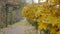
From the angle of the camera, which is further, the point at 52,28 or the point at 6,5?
the point at 6,5

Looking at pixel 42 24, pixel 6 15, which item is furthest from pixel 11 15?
pixel 42 24

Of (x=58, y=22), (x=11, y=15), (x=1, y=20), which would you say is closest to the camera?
(x=58, y=22)

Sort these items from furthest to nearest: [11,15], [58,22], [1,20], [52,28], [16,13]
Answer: [16,13] → [11,15] → [1,20] → [52,28] → [58,22]

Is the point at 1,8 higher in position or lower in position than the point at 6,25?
higher

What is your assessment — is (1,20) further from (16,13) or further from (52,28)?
(52,28)

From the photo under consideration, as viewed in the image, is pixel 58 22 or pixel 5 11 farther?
pixel 5 11

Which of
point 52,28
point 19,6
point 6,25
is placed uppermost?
point 52,28

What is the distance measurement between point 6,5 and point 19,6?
280cm

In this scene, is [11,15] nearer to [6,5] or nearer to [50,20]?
[6,5]

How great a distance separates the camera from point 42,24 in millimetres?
2637

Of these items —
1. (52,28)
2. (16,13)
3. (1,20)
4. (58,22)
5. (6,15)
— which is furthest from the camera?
(16,13)

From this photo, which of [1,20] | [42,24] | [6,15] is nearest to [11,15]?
[6,15]

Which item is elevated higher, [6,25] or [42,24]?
[42,24]

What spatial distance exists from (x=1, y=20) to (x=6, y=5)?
4.50 ft
